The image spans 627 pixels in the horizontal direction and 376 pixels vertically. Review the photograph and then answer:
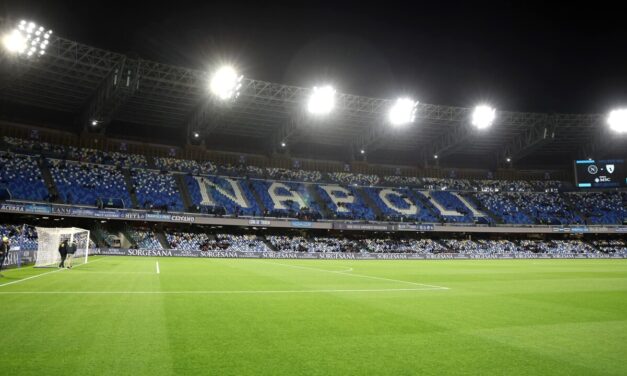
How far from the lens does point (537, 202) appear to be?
65.6 metres

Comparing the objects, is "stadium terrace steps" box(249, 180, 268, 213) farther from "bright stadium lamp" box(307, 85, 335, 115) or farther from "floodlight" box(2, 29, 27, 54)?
"floodlight" box(2, 29, 27, 54)

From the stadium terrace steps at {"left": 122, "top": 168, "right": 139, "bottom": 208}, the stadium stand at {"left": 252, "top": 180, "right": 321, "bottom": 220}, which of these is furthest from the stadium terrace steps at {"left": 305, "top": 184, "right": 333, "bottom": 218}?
the stadium terrace steps at {"left": 122, "top": 168, "right": 139, "bottom": 208}

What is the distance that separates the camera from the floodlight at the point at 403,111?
1877 inches

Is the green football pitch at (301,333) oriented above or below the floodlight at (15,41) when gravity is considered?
below

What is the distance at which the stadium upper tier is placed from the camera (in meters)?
44.3

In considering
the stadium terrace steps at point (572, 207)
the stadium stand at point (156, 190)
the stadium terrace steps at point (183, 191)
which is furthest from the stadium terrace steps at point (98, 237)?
the stadium terrace steps at point (572, 207)

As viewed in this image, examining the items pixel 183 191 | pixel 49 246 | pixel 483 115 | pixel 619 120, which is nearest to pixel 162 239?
pixel 183 191

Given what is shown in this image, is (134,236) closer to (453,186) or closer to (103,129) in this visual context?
(103,129)

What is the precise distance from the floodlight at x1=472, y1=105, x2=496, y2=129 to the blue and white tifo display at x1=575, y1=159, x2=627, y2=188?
1938 cm

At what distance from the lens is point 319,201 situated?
56.8 meters

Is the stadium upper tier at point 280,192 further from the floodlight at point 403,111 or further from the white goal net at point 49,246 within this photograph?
the white goal net at point 49,246

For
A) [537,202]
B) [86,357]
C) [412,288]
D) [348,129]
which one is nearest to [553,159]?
[537,202]

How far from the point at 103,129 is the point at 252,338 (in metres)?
A: 51.0

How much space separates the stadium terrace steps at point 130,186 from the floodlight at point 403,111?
31.6m
